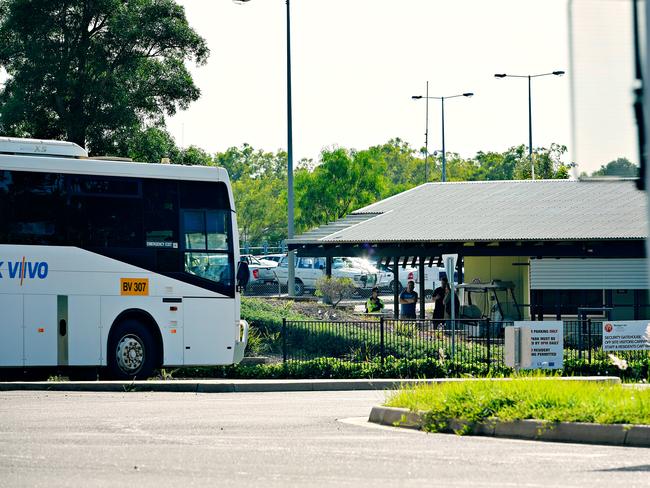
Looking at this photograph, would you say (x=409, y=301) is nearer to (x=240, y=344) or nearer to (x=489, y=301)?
(x=489, y=301)

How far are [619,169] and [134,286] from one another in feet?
58.4

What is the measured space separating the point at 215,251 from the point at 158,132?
2530 cm

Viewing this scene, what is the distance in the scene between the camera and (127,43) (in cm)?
4688

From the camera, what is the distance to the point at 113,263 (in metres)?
21.9

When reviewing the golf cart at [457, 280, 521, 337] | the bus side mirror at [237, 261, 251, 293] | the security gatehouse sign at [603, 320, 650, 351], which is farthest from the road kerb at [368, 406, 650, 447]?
the golf cart at [457, 280, 521, 337]

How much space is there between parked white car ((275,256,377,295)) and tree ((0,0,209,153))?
1320 centimetres

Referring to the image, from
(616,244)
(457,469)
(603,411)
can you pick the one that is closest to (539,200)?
(616,244)

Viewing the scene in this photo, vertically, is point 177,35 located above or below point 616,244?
above

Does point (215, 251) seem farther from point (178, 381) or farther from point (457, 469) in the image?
point (457, 469)

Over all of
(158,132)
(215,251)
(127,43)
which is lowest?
(215,251)

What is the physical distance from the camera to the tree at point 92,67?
148 ft

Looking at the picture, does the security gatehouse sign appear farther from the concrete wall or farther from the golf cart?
the concrete wall

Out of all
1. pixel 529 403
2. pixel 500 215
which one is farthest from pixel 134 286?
pixel 500 215

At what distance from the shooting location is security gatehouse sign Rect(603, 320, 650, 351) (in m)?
23.9
